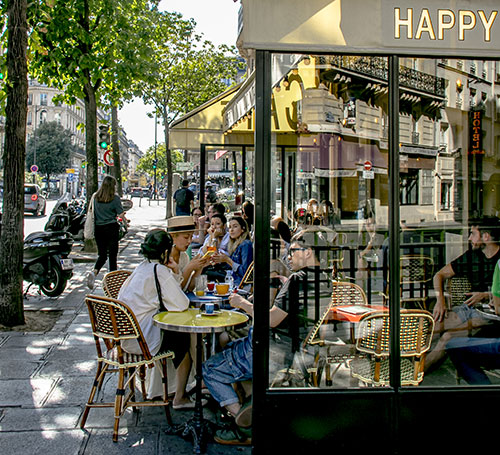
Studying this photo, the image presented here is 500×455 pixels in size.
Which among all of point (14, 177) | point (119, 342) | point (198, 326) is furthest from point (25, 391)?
point (14, 177)

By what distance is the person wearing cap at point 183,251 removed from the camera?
5.03 metres

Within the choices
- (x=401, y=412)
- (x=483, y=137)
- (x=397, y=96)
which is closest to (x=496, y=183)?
(x=483, y=137)

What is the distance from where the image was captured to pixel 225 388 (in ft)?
12.9

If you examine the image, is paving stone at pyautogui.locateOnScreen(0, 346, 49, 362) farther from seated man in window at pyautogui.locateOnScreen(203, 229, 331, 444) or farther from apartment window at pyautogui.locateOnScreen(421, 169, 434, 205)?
apartment window at pyautogui.locateOnScreen(421, 169, 434, 205)

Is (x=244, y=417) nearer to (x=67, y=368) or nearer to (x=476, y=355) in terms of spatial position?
(x=476, y=355)

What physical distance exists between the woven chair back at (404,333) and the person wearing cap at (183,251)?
1789mm

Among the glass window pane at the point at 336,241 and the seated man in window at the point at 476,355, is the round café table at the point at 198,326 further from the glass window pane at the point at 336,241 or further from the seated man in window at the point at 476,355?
the seated man in window at the point at 476,355

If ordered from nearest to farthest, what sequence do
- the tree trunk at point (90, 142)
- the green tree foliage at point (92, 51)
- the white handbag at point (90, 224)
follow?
the white handbag at point (90, 224), the green tree foliage at point (92, 51), the tree trunk at point (90, 142)

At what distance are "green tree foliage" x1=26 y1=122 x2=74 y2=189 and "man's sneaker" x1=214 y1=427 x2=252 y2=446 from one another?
70.6 m

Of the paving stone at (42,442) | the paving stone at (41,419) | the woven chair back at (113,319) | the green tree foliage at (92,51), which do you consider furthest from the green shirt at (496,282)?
the green tree foliage at (92,51)

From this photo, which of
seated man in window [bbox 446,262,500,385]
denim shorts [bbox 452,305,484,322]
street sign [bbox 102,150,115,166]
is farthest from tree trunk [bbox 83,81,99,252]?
seated man in window [bbox 446,262,500,385]

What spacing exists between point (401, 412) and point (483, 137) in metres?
3.46

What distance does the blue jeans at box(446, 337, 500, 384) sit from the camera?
3789 mm

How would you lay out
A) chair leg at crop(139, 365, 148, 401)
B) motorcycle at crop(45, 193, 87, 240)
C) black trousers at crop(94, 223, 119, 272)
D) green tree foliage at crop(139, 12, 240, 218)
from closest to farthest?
chair leg at crop(139, 365, 148, 401), black trousers at crop(94, 223, 119, 272), motorcycle at crop(45, 193, 87, 240), green tree foliage at crop(139, 12, 240, 218)
